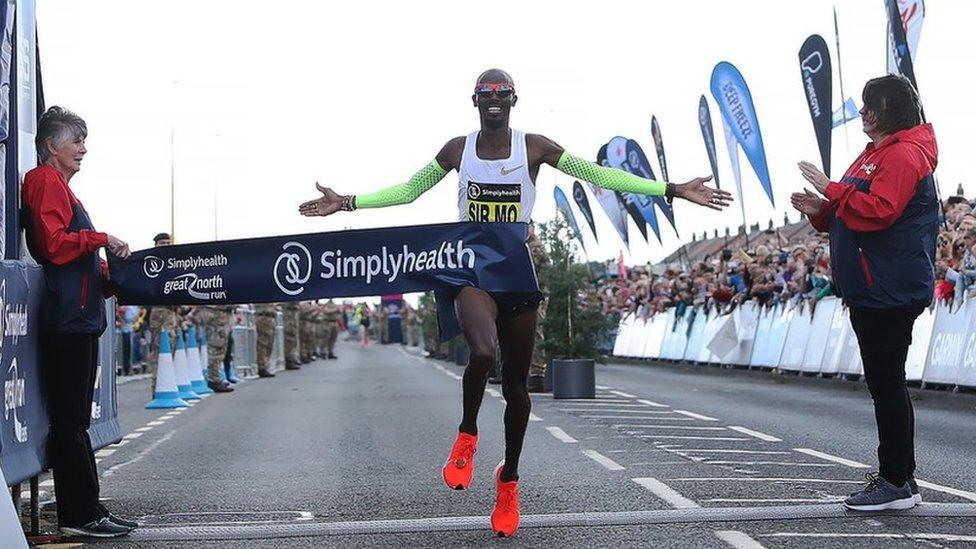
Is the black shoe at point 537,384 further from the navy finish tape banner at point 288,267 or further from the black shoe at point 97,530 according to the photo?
the black shoe at point 97,530

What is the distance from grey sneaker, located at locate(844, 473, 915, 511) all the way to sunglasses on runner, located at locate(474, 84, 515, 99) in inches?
101

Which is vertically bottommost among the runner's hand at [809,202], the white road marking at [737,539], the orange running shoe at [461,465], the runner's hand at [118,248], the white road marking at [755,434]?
the white road marking at [737,539]

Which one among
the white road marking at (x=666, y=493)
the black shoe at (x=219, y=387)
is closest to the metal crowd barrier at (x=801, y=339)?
the black shoe at (x=219, y=387)

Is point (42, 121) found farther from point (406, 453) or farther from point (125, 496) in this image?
point (406, 453)

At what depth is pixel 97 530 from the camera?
7.27 metres

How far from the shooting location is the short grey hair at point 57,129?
24.5 ft

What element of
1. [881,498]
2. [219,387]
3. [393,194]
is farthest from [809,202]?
[219,387]

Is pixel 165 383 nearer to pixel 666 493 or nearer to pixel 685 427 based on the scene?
pixel 685 427

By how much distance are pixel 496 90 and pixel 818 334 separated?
17944 millimetres

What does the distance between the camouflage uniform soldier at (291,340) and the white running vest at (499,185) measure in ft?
109

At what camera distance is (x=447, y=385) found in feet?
82.9

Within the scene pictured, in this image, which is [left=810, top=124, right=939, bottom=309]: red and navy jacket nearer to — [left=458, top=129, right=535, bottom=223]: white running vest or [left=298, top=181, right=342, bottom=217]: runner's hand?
[left=458, top=129, right=535, bottom=223]: white running vest

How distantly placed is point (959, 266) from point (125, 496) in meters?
12.8

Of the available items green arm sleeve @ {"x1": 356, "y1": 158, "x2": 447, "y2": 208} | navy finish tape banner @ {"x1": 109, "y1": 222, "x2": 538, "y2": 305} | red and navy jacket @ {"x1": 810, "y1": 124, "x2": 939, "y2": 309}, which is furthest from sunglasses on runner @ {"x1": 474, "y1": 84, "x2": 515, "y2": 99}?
red and navy jacket @ {"x1": 810, "y1": 124, "x2": 939, "y2": 309}
